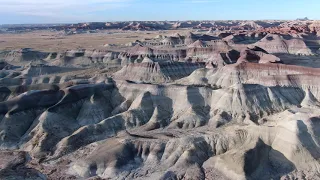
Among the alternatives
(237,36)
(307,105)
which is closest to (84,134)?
(307,105)

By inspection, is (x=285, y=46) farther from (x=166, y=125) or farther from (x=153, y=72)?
(x=166, y=125)

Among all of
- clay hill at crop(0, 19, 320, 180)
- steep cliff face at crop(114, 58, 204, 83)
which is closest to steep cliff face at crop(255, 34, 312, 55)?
clay hill at crop(0, 19, 320, 180)

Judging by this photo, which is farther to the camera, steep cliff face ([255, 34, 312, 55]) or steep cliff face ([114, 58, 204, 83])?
steep cliff face ([255, 34, 312, 55])

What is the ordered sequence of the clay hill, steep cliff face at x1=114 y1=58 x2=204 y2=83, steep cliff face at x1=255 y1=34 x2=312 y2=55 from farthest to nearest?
steep cliff face at x1=255 y1=34 x2=312 y2=55 < steep cliff face at x1=114 y1=58 x2=204 y2=83 < the clay hill

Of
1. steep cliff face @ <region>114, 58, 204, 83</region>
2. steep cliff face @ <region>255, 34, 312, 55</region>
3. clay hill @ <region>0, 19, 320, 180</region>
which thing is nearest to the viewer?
clay hill @ <region>0, 19, 320, 180</region>

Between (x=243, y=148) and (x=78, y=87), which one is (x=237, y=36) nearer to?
(x=78, y=87)

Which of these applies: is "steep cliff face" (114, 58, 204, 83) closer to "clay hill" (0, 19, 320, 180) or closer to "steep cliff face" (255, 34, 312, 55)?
"clay hill" (0, 19, 320, 180)

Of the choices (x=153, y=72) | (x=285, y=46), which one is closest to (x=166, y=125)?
(x=153, y=72)

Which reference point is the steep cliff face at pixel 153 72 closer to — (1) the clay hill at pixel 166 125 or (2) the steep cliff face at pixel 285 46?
(1) the clay hill at pixel 166 125

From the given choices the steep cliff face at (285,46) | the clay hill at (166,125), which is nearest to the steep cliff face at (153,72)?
the clay hill at (166,125)
